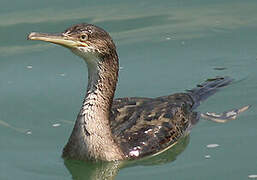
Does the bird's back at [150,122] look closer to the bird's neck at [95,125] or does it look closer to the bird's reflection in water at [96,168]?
the bird's reflection in water at [96,168]

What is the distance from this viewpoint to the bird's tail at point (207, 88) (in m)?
11.5

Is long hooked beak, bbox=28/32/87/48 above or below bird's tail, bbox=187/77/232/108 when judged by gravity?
above

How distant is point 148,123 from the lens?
10266 mm

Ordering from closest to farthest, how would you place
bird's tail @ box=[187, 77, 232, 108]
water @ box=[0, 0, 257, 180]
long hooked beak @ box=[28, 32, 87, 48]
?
long hooked beak @ box=[28, 32, 87, 48], water @ box=[0, 0, 257, 180], bird's tail @ box=[187, 77, 232, 108]

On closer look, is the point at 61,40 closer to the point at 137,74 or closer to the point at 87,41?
the point at 87,41

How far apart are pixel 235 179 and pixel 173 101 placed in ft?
6.14

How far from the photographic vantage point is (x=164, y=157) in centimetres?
1011

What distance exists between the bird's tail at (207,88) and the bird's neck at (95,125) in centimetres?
201

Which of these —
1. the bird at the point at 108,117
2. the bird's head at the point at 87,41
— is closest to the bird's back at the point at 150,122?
the bird at the point at 108,117

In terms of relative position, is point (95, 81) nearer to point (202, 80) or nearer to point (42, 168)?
point (42, 168)

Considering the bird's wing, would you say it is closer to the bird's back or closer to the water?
the bird's back

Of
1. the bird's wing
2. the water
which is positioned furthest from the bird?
the water

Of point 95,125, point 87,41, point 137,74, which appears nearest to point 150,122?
point 95,125

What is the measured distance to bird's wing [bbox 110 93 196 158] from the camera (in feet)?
32.8
